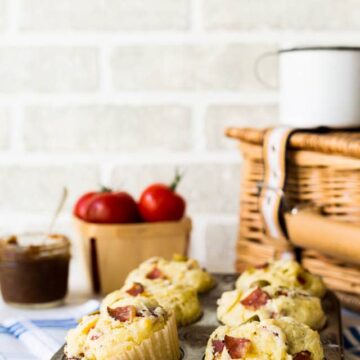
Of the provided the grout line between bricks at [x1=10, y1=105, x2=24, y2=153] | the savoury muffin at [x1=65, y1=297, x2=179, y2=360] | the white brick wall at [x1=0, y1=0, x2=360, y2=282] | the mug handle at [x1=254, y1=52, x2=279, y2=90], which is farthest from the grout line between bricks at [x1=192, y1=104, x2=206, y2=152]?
the savoury muffin at [x1=65, y1=297, x2=179, y2=360]

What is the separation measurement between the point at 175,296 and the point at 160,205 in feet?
1.04

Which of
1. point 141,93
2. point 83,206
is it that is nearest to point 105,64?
point 141,93

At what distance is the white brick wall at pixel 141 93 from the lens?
181cm

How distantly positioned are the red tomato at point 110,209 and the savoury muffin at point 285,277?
27cm

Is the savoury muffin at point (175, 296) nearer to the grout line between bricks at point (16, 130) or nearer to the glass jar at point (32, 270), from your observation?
the glass jar at point (32, 270)

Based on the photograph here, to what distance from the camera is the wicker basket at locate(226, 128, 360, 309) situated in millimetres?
1310

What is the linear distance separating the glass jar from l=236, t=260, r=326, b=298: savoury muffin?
32cm

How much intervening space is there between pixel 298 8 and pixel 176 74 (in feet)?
1.01

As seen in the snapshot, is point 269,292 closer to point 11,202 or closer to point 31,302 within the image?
point 31,302

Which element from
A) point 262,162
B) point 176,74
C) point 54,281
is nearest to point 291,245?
point 262,162

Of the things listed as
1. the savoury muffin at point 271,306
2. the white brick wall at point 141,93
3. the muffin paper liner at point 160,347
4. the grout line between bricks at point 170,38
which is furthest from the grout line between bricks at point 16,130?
the muffin paper liner at point 160,347

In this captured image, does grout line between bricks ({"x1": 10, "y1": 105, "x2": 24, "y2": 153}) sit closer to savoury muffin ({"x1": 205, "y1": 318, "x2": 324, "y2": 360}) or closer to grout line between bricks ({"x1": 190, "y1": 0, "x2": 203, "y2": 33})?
grout line between bricks ({"x1": 190, "y1": 0, "x2": 203, "y2": 33})

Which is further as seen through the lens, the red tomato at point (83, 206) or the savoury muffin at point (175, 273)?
the red tomato at point (83, 206)

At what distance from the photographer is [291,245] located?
1.42m
